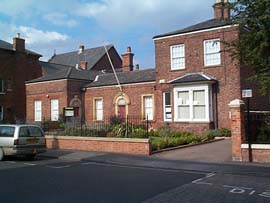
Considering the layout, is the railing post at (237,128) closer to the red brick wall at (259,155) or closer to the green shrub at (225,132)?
the red brick wall at (259,155)

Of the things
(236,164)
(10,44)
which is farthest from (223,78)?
(10,44)

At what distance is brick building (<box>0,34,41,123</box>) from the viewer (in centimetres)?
4225

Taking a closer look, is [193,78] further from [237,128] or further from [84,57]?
[84,57]

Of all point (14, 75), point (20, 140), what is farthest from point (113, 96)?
point (20, 140)

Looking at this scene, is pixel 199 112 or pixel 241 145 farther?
pixel 199 112

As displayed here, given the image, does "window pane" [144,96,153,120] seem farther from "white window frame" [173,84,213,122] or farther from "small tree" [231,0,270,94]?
"small tree" [231,0,270,94]

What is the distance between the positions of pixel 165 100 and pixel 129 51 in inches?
605

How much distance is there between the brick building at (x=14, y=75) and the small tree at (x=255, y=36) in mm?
30409

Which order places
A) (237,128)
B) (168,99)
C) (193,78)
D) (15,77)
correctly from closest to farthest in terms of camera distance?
(237,128)
(193,78)
(168,99)
(15,77)

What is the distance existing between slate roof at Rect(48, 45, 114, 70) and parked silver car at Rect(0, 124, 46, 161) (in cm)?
3701

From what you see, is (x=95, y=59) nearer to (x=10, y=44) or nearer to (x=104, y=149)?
(x=10, y=44)

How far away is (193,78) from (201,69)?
1.06 metres

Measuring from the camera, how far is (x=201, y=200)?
8.66 m

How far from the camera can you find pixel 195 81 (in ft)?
83.6
